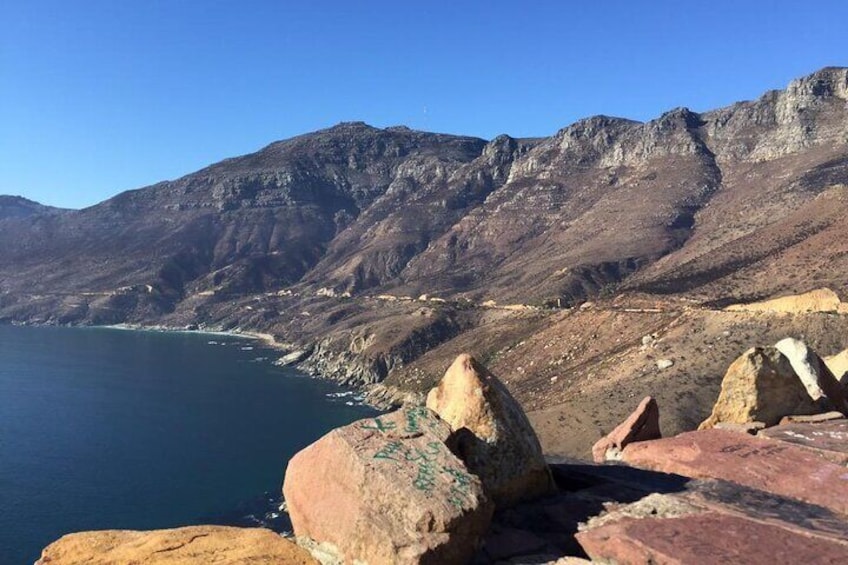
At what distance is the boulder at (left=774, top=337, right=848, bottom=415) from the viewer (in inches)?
879

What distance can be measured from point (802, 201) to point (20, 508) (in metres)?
133

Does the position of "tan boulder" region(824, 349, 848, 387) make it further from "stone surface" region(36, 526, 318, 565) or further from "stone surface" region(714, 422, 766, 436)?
"stone surface" region(36, 526, 318, 565)

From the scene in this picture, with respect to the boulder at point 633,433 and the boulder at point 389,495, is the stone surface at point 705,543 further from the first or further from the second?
the boulder at point 633,433

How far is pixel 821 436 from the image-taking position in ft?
54.3

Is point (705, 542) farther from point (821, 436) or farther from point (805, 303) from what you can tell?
point (805, 303)

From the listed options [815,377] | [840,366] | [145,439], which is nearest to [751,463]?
[815,377]

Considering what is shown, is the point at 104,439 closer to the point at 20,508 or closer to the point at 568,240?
the point at 20,508

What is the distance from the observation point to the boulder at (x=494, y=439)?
12.1 m

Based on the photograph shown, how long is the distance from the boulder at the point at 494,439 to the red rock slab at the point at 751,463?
12.2 feet

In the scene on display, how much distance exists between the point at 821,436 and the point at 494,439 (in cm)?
986

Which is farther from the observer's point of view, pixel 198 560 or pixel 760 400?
pixel 760 400

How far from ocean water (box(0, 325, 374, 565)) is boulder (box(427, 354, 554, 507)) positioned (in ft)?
156

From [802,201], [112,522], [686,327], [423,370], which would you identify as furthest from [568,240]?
[112,522]

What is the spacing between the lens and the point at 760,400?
2050 cm
